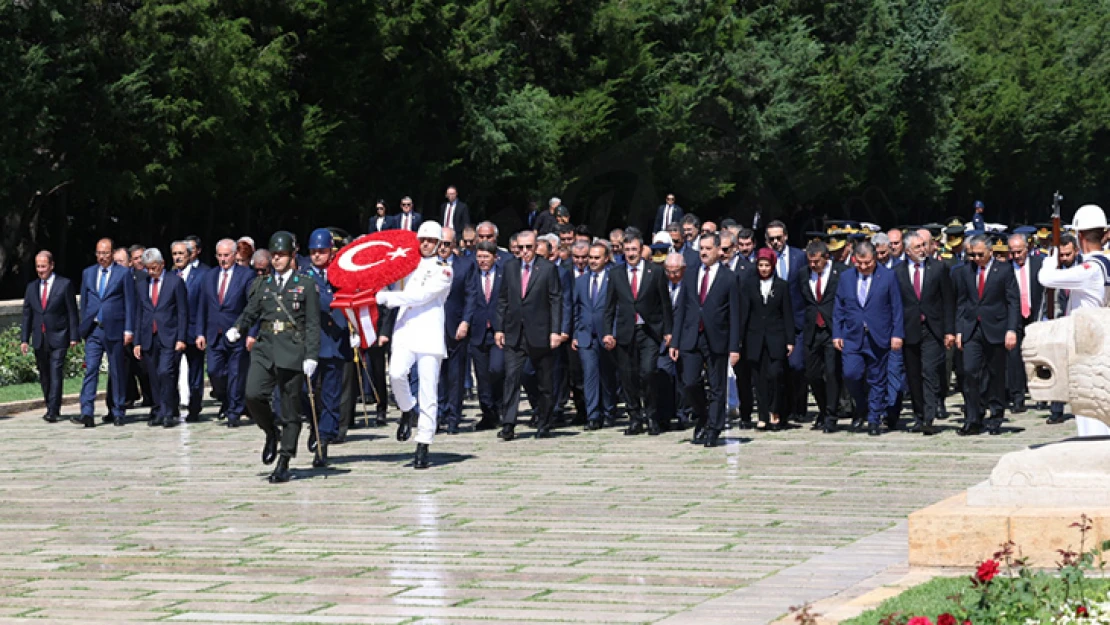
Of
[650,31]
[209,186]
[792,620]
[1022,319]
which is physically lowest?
[792,620]

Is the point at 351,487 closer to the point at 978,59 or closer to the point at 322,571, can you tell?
the point at 322,571

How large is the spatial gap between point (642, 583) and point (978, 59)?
271 feet

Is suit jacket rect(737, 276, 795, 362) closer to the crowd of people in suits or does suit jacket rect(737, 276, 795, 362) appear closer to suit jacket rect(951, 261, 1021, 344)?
the crowd of people in suits

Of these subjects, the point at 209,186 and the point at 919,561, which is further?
the point at 209,186

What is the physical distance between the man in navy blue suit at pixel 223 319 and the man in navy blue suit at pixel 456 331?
90.6 inches

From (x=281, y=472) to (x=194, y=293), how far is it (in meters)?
6.23

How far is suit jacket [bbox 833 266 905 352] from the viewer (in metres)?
18.8

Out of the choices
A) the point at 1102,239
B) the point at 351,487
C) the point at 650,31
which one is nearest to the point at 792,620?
the point at 1102,239

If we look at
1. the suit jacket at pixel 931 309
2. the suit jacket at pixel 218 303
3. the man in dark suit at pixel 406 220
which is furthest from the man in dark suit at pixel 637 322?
the man in dark suit at pixel 406 220

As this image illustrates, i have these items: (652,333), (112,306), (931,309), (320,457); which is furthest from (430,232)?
(112,306)

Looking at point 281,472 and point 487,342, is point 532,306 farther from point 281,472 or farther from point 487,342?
point 281,472

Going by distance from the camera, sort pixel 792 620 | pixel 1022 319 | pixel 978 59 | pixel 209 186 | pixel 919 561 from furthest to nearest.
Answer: pixel 978 59 < pixel 209 186 < pixel 1022 319 < pixel 919 561 < pixel 792 620

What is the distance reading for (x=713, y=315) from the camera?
1812 cm

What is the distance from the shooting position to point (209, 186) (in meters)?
36.4
